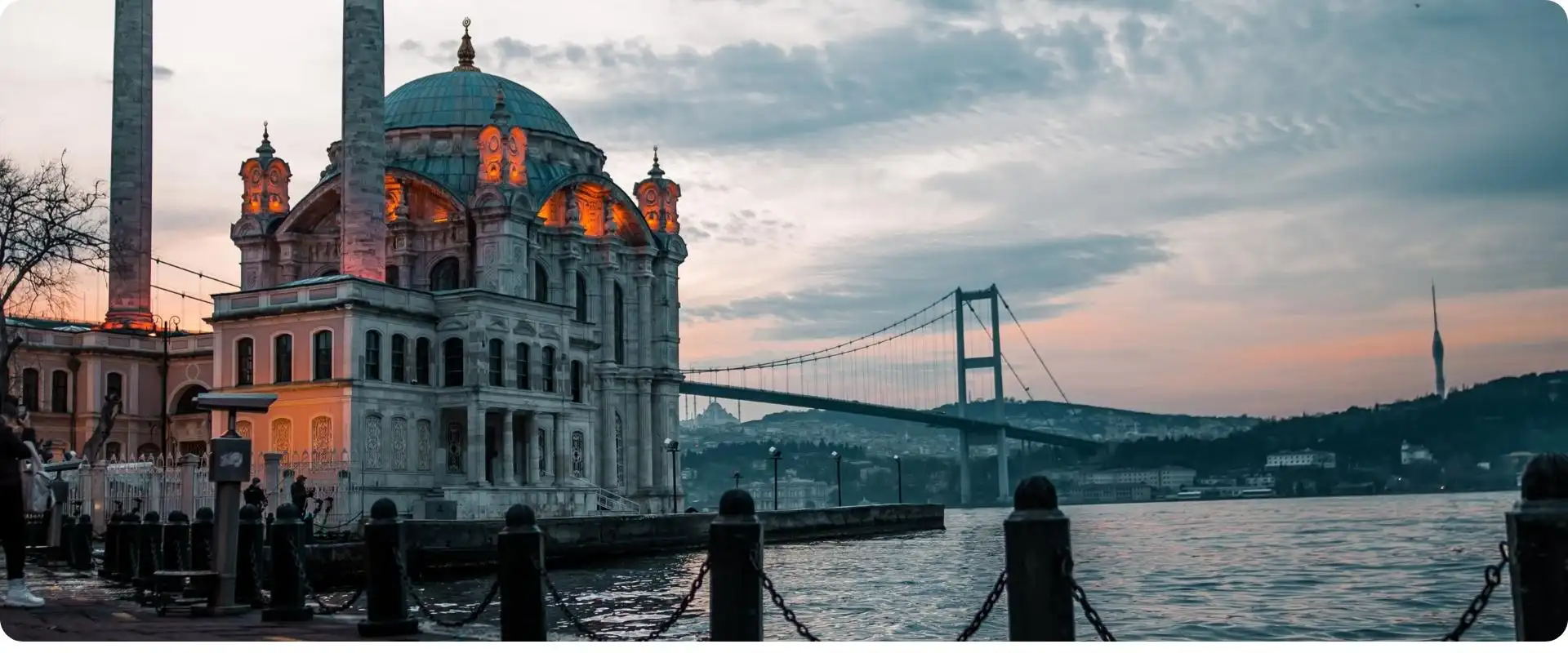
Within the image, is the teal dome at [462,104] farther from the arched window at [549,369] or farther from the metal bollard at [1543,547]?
the metal bollard at [1543,547]

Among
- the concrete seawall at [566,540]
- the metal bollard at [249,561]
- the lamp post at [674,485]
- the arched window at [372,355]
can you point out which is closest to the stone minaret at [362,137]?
the arched window at [372,355]

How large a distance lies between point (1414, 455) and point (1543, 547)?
76025 mm

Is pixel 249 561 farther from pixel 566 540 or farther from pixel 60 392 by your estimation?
pixel 60 392

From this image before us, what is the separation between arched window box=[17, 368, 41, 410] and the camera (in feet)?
158

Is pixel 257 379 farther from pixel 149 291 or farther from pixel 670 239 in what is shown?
pixel 670 239

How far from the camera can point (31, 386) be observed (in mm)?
48562

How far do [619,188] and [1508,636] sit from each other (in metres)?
43.3

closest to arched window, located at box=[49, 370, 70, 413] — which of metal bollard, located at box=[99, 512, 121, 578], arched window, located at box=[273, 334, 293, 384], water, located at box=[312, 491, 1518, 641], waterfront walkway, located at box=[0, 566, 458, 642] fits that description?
arched window, located at box=[273, 334, 293, 384]

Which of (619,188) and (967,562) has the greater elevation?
(619,188)

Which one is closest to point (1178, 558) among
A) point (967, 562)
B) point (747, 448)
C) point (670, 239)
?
point (967, 562)

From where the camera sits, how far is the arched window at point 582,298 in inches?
2217

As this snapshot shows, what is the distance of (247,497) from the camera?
88.2 ft

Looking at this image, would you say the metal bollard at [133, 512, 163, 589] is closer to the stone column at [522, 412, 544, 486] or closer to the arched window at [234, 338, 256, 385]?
the arched window at [234, 338, 256, 385]

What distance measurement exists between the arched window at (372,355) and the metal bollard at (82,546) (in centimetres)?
1830
